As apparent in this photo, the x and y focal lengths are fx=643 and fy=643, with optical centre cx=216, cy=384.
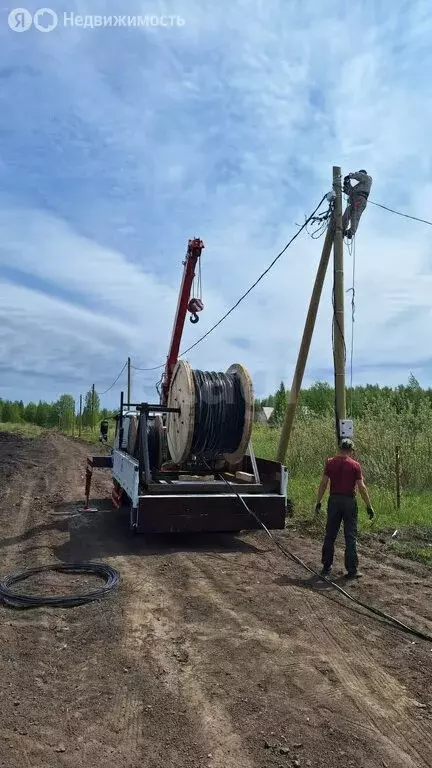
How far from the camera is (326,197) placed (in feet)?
42.7

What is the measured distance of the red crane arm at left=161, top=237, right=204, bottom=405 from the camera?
604 inches

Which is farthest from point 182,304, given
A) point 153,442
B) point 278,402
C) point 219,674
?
point 278,402

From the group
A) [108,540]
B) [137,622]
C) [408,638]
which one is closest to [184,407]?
[108,540]

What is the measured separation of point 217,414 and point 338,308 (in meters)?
4.07

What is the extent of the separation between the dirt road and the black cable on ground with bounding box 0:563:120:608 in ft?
0.54

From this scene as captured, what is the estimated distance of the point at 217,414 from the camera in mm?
9992

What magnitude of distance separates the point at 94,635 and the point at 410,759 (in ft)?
9.69

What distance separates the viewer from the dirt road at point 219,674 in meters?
3.77

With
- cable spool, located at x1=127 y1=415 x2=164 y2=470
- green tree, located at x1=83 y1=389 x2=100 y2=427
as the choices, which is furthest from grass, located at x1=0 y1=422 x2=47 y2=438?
cable spool, located at x1=127 y1=415 x2=164 y2=470

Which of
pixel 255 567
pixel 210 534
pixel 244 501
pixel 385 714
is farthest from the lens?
pixel 210 534

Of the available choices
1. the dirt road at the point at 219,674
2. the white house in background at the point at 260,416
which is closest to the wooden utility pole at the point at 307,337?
the dirt road at the point at 219,674

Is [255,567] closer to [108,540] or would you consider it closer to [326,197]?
[108,540]

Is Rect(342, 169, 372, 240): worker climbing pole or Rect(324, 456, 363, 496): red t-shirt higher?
Rect(342, 169, 372, 240): worker climbing pole

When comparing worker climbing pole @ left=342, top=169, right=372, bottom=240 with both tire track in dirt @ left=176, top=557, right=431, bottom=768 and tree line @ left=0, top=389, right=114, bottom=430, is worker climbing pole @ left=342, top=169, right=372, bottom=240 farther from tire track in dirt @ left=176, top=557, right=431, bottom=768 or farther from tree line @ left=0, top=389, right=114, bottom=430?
tree line @ left=0, top=389, right=114, bottom=430
